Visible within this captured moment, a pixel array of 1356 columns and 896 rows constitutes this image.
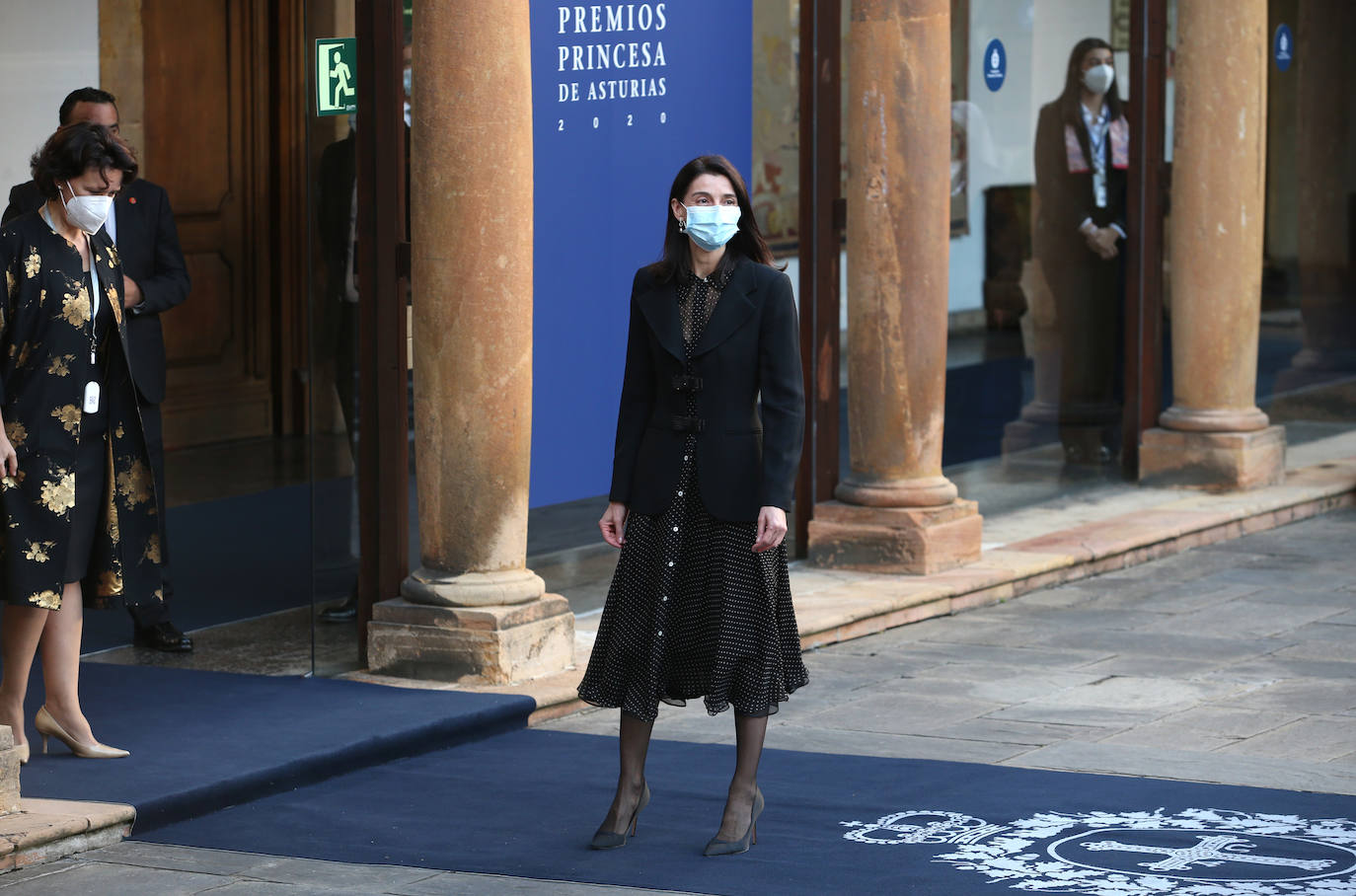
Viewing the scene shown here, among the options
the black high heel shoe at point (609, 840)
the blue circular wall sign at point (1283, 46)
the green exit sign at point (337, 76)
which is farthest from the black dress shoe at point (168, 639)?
the blue circular wall sign at point (1283, 46)

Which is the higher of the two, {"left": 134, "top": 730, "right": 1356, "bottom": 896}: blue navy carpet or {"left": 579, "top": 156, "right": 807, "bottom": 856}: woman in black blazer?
{"left": 579, "top": 156, "right": 807, "bottom": 856}: woman in black blazer

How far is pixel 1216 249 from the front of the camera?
11.4 m

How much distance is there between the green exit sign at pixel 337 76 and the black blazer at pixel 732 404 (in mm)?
2125

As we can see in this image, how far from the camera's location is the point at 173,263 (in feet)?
25.1

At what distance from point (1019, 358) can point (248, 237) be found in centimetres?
454

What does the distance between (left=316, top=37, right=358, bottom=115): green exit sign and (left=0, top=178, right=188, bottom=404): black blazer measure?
64cm

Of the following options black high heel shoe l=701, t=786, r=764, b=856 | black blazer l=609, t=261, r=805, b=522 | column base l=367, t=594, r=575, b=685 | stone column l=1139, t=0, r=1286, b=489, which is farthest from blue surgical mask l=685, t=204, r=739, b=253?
stone column l=1139, t=0, r=1286, b=489

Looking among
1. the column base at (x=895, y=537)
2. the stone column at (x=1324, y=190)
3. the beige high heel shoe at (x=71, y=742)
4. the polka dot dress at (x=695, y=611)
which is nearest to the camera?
the polka dot dress at (x=695, y=611)

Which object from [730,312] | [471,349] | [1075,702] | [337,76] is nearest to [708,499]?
[730,312]

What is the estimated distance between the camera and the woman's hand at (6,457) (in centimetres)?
571

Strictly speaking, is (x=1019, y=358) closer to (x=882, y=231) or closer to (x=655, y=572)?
(x=882, y=231)

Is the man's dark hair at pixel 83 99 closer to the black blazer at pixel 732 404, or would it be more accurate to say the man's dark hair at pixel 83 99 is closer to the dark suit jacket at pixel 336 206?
the dark suit jacket at pixel 336 206

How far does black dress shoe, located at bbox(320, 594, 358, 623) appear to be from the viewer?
750 centimetres

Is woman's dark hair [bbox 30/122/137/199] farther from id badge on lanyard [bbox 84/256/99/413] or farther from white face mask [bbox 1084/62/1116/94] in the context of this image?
white face mask [bbox 1084/62/1116/94]
